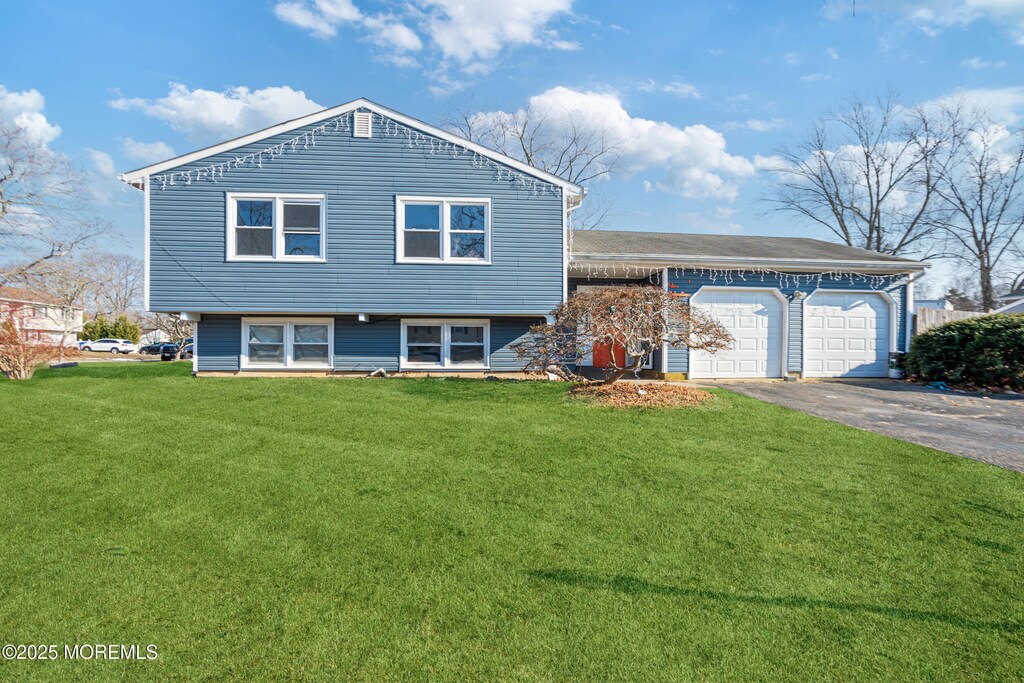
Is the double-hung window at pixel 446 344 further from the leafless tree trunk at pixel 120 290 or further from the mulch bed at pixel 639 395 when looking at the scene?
the leafless tree trunk at pixel 120 290

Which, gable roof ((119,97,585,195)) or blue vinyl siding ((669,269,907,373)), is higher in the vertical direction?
gable roof ((119,97,585,195))

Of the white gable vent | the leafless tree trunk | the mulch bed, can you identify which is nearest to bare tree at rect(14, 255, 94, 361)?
the leafless tree trunk

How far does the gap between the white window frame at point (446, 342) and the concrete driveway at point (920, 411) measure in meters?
5.44

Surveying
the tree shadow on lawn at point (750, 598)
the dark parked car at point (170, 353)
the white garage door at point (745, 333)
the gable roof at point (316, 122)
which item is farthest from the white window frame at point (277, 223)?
the dark parked car at point (170, 353)

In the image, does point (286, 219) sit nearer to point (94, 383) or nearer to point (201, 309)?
point (201, 309)

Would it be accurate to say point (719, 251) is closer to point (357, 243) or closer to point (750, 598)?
point (357, 243)

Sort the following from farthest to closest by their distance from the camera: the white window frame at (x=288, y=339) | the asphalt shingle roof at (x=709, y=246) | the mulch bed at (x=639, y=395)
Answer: the asphalt shingle roof at (x=709, y=246) → the white window frame at (x=288, y=339) → the mulch bed at (x=639, y=395)

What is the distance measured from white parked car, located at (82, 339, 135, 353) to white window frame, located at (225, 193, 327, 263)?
37.6 meters

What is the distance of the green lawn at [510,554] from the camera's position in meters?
2.31

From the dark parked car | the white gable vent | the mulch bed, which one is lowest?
the dark parked car

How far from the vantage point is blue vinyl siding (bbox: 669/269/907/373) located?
476 inches

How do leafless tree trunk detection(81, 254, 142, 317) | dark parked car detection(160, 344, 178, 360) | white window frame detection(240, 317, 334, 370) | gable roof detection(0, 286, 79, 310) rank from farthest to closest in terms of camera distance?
leafless tree trunk detection(81, 254, 142, 317)
dark parked car detection(160, 344, 178, 360)
gable roof detection(0, 286, 79, 310)
white window frame detection(240, 317, 334, 370)

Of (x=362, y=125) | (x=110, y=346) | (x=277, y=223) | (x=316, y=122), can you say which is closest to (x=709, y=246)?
(x=362, y=125)

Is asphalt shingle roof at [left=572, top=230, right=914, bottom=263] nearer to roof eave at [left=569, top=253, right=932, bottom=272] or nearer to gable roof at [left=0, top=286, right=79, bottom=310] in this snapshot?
roof eave at [left=569, top=253, right=932, bottom=272]
